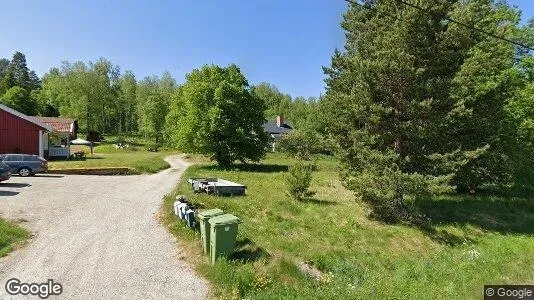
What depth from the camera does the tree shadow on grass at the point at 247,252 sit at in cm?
1082

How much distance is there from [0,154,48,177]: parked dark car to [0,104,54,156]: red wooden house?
7.19m

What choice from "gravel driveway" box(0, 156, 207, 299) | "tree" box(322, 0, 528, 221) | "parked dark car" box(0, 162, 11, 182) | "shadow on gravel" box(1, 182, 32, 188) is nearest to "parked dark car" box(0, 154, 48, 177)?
"shadow on gravel" box(1, 182, 32, 188)

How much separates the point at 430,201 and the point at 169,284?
18894mm

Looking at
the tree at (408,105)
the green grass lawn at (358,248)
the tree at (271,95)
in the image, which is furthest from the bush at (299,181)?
the tree at (271,95)

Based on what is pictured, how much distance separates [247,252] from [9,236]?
24.8 ft

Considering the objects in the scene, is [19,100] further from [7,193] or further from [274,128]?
[7,193]

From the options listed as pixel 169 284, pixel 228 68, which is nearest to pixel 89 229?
pixel 169 284

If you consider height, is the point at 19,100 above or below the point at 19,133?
above

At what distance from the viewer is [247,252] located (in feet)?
36.9

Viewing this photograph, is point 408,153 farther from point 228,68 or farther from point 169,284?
point 228,68

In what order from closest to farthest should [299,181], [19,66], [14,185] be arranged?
1. [299,181]
2. [14,185]
3. [19,66]

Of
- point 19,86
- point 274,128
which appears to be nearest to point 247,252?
point 274,128

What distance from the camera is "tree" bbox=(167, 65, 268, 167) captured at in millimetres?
35031

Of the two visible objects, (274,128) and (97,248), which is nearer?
(97,248)
